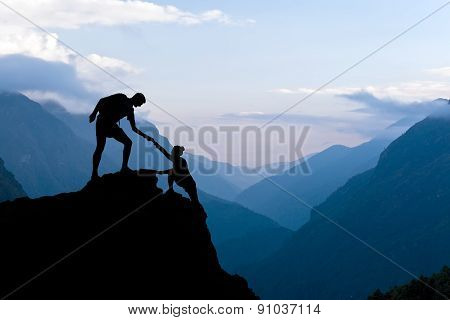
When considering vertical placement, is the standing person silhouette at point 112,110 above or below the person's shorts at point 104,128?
above

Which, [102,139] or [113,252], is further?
[102,139]

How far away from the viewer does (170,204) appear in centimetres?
2294

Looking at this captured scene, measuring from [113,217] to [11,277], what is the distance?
445cm

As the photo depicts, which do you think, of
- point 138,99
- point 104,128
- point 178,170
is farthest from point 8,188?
point 138,99

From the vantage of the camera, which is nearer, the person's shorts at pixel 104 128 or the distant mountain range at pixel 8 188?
the person's shorts at pixel 104 128

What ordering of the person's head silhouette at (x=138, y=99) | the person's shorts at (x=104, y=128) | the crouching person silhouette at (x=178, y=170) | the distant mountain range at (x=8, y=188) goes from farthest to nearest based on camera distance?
the distant mountain range at (x=8, y=188) < the crouching person silhouette at (x=178, y=170) < the person's shorts at (x=104, y=128) < the person's head silhouette at (x=138, y=99)

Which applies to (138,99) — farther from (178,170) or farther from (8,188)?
(8,188)

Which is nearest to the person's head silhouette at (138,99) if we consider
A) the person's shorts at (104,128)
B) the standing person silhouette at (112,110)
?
the standing person silhouette at (112,110)

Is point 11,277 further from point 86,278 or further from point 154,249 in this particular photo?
point 154,249

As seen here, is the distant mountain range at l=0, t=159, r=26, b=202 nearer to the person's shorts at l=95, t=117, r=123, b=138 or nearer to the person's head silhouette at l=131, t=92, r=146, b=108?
the person's shorts at l=95, t=117, r=123, b=138

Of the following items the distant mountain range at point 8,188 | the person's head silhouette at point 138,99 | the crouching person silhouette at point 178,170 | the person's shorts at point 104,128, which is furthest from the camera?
the distant mountain range at point 8,188

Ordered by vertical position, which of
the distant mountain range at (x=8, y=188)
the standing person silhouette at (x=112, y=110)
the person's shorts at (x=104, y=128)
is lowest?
the distant mountain range at (x=8, y=188)

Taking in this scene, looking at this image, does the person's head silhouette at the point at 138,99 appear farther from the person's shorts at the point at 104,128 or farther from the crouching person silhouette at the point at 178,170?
the crouching person silhouette at the point at 178,170
